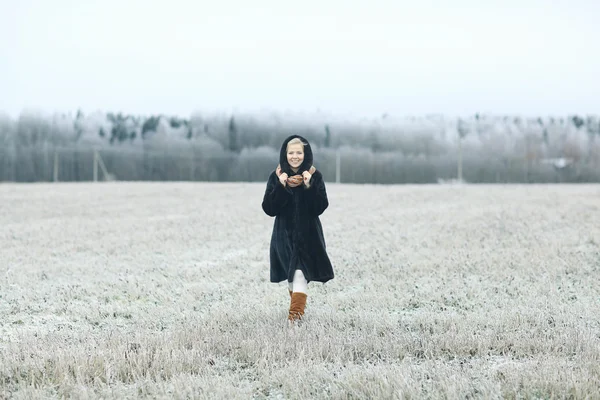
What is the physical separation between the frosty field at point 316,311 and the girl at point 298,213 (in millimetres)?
549

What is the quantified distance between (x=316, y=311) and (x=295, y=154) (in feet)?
7.90

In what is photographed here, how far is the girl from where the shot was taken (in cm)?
682

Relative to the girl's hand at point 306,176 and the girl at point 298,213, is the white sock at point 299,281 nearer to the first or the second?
the girl at point 298,213

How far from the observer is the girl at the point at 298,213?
682 cm

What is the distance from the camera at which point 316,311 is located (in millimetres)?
8125

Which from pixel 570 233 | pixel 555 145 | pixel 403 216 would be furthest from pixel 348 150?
pixel 570 233

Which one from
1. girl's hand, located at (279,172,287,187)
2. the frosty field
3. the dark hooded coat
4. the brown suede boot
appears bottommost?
the frosty field

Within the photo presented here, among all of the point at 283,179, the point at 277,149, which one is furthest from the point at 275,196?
the point at 277,149

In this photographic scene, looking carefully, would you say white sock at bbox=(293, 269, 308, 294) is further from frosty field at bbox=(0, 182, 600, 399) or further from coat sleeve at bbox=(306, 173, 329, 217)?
coat sleeve at bbox=(306, 173, 329, 217)

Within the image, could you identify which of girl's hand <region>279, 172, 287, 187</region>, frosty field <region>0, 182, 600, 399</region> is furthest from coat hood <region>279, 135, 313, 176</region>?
frosty field <region>0, 182, 600, 399</region>

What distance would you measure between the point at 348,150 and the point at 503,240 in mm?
42140

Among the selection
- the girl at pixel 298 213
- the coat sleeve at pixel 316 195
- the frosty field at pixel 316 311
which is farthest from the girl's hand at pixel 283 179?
the frosty field at pixel 316 311

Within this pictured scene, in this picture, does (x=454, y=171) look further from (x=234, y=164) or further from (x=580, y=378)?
(x=580, y=378)

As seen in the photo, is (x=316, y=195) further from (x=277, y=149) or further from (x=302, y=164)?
(x=277, y=149)
